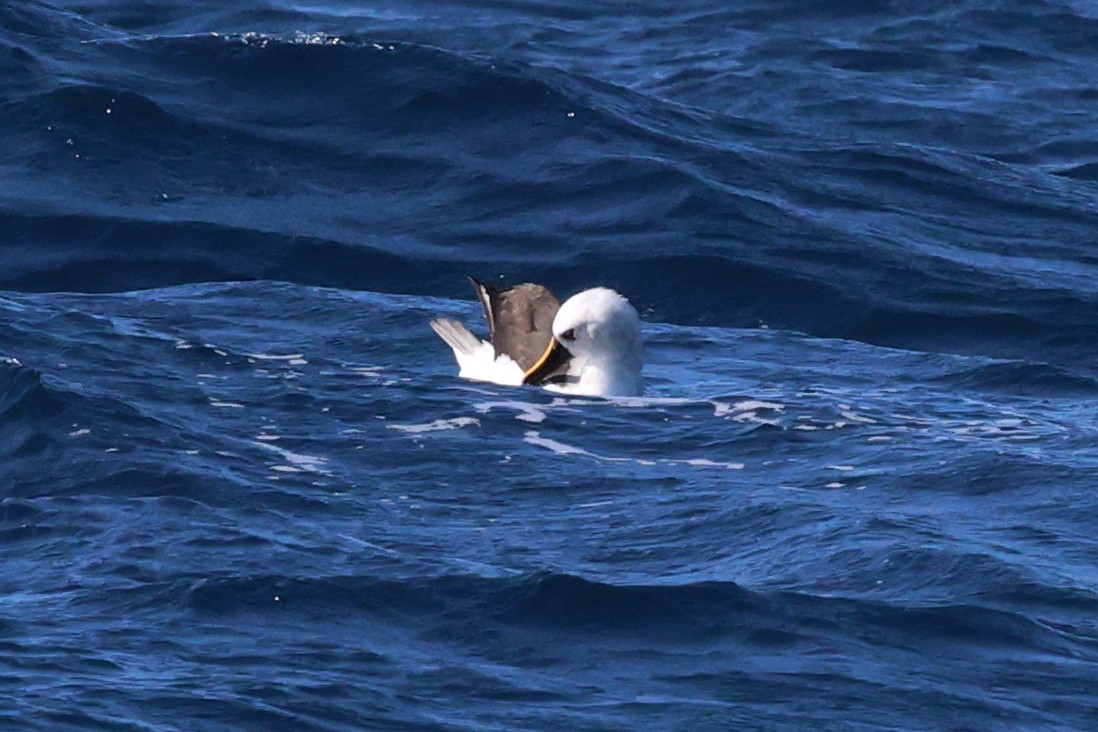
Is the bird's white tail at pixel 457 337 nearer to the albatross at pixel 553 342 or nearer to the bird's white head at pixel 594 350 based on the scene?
the albatross at pixel 553 342

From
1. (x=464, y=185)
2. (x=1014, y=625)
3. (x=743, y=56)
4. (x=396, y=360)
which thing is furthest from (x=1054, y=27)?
(x=1014, y=625)

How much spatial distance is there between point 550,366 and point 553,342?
0.14 meters

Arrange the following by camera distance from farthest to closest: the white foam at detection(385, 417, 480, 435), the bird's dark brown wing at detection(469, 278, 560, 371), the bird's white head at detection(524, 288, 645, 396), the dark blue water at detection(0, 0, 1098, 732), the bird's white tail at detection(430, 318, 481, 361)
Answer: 1. the bird's dark brown wing at detection(469, 278, 560, 371)
2. the bird's white tail at detection(430, 318, 481, 361)
3. the bird's white head at detection(524, 288, 645, 396)
4. the white foam at detection(385, 417, 480, 435)
5. the dark blue water at detection(0, 0, 1098, 732)

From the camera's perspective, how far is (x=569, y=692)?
27.0 feet

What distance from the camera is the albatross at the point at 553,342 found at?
13461 mm

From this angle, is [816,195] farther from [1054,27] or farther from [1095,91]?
[1054,27]

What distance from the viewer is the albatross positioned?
13.5m

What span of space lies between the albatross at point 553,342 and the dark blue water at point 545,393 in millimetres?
300

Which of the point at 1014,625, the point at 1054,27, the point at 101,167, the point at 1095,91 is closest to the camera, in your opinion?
the point at 1014,625

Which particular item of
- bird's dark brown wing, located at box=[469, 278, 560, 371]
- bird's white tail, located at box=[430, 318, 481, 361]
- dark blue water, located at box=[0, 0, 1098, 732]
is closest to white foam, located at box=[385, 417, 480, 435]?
dark blue water, located at box=[0, 0, 1098, 732]

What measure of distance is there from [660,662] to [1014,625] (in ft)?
4.81

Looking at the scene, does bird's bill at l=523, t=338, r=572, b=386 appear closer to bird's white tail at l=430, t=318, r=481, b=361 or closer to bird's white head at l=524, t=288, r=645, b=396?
bird's white head at l=524, t=288, r=645, b=396

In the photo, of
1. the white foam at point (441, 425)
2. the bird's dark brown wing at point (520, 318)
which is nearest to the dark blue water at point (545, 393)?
the white foam at point (441, 425)

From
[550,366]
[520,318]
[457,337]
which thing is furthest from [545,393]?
[520,318]
